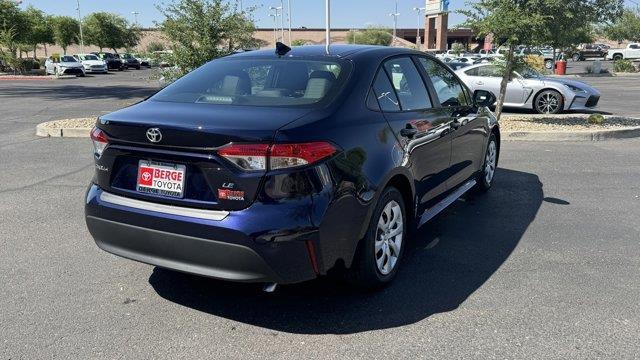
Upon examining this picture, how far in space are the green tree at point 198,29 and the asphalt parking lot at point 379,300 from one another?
5.79 metres

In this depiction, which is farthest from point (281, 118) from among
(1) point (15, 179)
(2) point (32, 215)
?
(1) point (15, 179)

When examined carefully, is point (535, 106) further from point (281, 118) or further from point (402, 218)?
point (281, 118)

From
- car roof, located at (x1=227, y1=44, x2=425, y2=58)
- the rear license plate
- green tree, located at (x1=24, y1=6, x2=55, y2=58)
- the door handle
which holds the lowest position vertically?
the rear license plate

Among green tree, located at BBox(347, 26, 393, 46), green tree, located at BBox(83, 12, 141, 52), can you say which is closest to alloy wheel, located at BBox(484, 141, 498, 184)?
green tree, located at BBox(83, 12, 141, 52)

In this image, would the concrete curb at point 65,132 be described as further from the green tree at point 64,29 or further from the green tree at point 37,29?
the green tree at point 64,29

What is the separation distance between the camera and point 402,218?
3.95 metres

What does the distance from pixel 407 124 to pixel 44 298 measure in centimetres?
277

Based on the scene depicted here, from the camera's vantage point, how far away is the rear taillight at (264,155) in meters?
2.96

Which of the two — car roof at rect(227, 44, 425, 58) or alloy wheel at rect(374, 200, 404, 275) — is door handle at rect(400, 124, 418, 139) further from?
car roof at rect(227, 44, 425, 58)

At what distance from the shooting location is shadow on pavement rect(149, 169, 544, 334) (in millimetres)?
3455

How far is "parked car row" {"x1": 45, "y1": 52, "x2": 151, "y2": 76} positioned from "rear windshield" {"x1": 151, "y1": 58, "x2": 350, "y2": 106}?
2680 cm

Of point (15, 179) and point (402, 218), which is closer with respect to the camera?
point (402, 218)

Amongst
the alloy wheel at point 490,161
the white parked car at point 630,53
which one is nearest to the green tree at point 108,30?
the white parked car at point 630,53

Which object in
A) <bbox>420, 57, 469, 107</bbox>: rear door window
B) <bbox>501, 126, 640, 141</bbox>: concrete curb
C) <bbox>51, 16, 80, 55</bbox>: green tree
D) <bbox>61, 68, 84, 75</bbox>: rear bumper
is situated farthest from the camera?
<bbox>51, 16, 80, 55</bbox>: green tree
